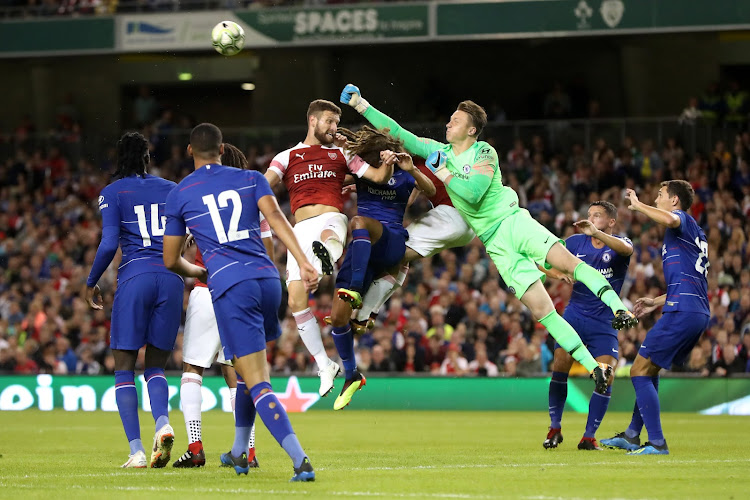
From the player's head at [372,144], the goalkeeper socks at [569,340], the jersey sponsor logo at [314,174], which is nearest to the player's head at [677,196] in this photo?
the goalkeeper socks at [569,340]

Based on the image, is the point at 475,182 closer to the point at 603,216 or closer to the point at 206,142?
the point at 603,216

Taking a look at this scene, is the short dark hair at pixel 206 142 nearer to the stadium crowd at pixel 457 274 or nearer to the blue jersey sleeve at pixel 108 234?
the blue jersey sleeve at pixel 108 234

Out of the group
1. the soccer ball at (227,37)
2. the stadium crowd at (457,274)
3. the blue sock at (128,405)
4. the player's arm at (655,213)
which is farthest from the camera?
the stadium crowd at (457,274)

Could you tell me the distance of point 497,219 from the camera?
→ 1049 cm

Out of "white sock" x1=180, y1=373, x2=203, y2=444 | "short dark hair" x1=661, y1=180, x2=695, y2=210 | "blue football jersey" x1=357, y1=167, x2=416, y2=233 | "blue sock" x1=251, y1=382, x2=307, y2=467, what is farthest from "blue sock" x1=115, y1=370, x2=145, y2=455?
"short dark hair" x1=661, y1=180, x2=695, y2=210

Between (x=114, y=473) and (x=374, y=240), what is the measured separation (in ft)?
11.9

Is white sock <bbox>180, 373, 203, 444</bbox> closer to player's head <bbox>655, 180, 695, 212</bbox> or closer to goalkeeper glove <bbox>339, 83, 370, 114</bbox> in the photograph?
goalkeeper glove <bbox>339, 83, 370, 114</bbox>

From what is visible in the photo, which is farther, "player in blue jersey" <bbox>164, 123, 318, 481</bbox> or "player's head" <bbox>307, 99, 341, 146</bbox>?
"player's head" <bbox>307, 99, 341, 146</bbox>

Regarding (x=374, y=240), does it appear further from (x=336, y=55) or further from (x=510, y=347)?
(x=336, y=55)

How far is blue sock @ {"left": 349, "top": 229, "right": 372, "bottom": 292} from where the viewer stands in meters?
10.9

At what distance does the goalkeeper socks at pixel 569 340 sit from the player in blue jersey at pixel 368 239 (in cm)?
173

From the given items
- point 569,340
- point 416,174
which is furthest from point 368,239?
point 569,340

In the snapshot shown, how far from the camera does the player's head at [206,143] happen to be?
802 centimetres

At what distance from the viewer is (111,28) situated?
81.5ft
